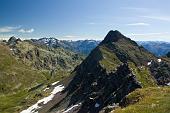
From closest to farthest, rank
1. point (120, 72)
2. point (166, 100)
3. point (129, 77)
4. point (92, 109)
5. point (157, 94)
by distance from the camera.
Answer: point (166, 100) < point (157, 94) < point (129, 77) < point (92, 109) < point (120, 72)

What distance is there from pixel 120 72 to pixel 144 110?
84.2 m

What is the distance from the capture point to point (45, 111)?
17500 centimetres

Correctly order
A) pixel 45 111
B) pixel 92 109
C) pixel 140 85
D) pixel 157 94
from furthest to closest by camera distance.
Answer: pixel 45 111, pixel 92 109, pixel 140 85, pixel 157 94

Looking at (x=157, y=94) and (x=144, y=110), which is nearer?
(x=144, y=110)

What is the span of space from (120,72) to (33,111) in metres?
84.0

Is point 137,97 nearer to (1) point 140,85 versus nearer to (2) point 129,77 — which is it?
(1) point 140,85

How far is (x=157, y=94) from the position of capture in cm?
4706

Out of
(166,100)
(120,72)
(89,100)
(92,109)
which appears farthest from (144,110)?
(120,72)

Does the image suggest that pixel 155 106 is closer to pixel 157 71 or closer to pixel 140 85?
pixel 140 85

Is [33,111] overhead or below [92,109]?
below

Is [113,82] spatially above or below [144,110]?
below

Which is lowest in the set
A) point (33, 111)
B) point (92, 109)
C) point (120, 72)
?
point (33, 111)

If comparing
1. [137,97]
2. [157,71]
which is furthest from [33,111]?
[137,97]

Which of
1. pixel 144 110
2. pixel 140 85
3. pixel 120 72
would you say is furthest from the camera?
pixel 120 72
